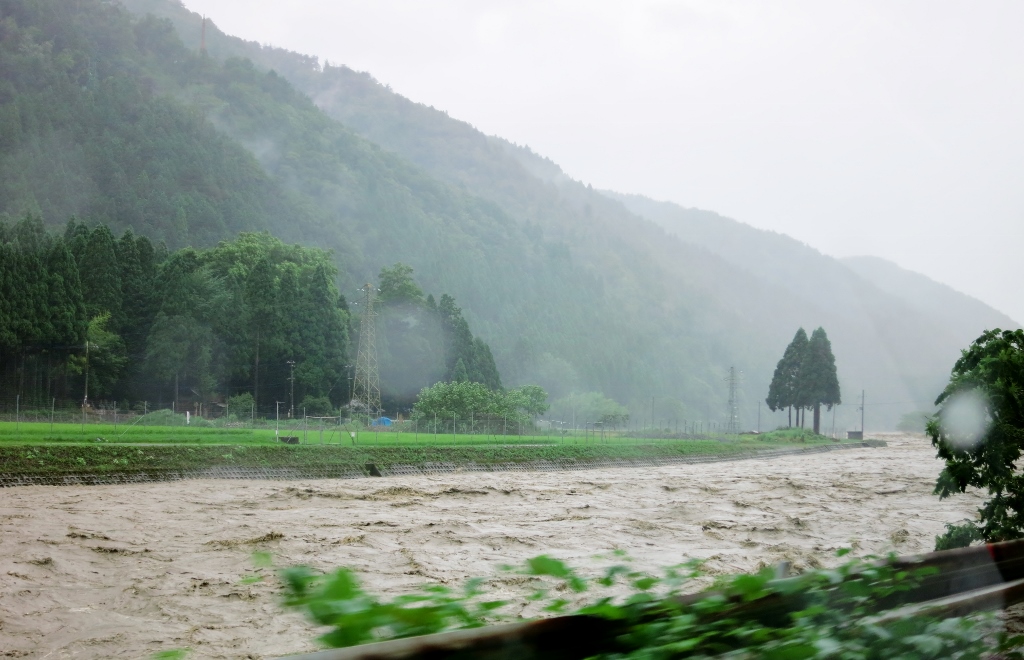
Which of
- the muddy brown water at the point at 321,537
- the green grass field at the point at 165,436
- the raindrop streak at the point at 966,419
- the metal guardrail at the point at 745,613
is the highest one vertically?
the raindrop streak at the point at 966,419

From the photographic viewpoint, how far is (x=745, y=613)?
224cm

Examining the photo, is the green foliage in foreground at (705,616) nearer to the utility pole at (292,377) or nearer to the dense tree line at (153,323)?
the dense tree line at (153,323)

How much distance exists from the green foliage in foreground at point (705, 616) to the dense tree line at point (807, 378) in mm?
Answer: 73107

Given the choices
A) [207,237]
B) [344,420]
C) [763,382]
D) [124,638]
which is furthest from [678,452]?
[763,382]

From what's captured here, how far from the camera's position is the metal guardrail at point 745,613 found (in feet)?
5.50

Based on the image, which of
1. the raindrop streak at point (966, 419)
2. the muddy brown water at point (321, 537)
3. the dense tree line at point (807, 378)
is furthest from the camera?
the dense tree line at point (807, 378)

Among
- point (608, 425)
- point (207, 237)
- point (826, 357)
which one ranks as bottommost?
point (608, 425)

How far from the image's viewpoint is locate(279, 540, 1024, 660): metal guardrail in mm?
1678

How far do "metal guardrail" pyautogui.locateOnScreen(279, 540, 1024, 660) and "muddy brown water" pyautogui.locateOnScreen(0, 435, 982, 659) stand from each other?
3.39 feet

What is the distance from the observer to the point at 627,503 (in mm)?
21969

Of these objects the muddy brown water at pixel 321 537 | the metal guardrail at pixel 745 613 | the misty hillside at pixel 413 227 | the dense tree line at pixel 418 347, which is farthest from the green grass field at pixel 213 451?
the misty hillside at pixel 413 227

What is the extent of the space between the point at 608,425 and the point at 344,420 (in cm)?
3659

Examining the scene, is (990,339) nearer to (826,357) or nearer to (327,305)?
(327,305)

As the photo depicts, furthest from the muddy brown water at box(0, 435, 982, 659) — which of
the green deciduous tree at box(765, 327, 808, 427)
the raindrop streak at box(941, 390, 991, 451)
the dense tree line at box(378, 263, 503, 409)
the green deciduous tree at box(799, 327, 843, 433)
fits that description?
the green deciduous tree at box(765, 327, 808, 427)
